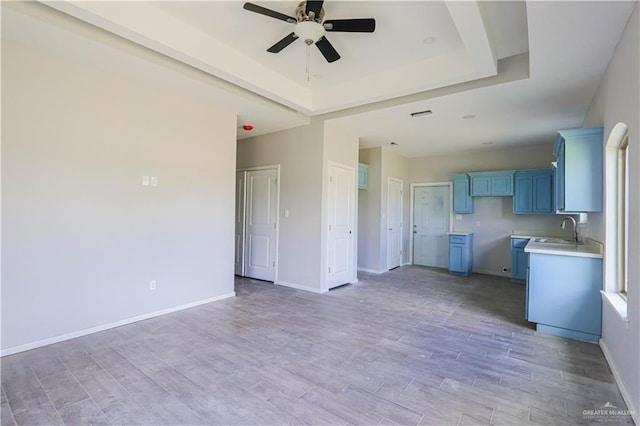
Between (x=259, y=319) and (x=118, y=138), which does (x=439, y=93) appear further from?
(x=118, y=138)

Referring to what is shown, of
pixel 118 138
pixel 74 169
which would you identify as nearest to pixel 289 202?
pixel 118 138

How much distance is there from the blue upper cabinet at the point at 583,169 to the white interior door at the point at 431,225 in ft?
13.6

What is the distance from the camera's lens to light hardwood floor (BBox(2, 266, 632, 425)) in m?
1.96

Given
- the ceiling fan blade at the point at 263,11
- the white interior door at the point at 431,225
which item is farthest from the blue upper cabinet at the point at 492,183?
the ceiling fan blade at the point at 263,11

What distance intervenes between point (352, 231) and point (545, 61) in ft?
11.9

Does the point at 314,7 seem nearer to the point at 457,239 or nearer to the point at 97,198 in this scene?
the point at 97,198

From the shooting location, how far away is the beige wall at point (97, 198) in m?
2.71

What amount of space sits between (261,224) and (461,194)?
14.5 feet

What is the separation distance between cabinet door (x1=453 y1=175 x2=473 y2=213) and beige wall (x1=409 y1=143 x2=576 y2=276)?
0.26 meters

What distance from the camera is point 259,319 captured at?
11.9 ft

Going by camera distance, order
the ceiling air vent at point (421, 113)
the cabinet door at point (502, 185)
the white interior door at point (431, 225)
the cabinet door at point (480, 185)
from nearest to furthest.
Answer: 1. the ceiling air vent at point (421, 113)
2. the cabinet door at point (502, 185)
3. the cabinet door at point (480, 185)
4. the white interior door at point (431, 225)

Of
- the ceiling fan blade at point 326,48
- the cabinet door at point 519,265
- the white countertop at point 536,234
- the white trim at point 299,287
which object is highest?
the ceiling fan blade at point 326,48

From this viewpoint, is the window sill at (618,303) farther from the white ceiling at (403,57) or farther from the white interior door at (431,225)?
the white interior door at (431,225)

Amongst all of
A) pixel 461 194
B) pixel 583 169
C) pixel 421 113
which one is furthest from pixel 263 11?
pixel 461 194
